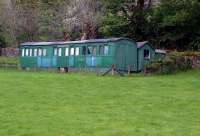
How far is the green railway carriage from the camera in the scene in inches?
1626

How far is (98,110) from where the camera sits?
1683 centimetres

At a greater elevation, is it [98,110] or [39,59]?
[39,59]

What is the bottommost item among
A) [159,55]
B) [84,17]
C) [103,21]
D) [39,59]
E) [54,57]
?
[39,59]

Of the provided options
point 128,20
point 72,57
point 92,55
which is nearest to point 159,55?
point 92,55

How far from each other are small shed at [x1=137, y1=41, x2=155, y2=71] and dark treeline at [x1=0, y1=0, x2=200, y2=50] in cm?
463

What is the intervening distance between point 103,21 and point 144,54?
11187 millimetres

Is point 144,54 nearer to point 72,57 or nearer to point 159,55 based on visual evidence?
point 159,55

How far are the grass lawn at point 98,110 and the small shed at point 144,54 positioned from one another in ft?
52.1

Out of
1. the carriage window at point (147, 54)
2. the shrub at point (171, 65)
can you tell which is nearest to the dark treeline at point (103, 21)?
the carriage window at point (147, 54)

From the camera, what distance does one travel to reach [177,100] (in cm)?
2020

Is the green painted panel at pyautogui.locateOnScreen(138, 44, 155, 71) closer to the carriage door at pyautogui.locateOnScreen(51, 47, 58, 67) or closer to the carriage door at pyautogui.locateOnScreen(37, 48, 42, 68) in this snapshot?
the carriage door at pyautogui.locateOnScreen(51, 47, 58, 67)

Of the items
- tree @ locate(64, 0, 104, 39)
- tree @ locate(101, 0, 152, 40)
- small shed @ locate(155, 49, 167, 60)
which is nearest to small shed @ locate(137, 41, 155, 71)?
small shed @ locate(155, 49, 167, 60)

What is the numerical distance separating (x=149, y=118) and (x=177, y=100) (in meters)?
5.18

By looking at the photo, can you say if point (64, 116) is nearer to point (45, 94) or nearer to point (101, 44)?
point (45, 94)
